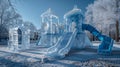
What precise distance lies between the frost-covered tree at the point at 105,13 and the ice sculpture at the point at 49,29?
1132cm

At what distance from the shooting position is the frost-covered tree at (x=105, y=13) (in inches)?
1085

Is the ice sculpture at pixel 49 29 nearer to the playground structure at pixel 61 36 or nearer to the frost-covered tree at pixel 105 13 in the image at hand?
the playground structure at pixel 61 36

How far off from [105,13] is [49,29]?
12884 mm

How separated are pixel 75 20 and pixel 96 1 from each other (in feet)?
52.6

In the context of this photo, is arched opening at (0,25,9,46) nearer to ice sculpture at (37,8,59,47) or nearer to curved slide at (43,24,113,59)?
ice sculpture at (37,8,59,47)

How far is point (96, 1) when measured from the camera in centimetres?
3188

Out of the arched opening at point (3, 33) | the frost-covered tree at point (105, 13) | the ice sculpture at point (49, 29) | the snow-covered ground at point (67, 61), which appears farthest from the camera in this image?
the arched opening at point (3, 33)

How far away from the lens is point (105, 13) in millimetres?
28875

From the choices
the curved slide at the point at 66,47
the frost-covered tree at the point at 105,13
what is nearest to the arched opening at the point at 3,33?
the frost-covered tree at the point at 105,13

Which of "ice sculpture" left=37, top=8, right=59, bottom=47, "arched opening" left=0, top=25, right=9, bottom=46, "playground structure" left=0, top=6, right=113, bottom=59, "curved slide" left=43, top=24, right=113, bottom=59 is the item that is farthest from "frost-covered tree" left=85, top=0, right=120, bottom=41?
"arched opening" left=0, top=25, right=9, bottom=46

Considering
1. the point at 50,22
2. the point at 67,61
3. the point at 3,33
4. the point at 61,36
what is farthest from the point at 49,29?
the point at 3,33

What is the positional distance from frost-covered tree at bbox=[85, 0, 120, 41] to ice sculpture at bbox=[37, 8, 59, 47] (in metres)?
11.3

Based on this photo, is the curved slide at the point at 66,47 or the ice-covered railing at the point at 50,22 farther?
the ice-covered railing at the point at 50,22

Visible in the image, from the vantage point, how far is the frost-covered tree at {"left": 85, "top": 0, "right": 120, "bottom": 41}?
27547mm
